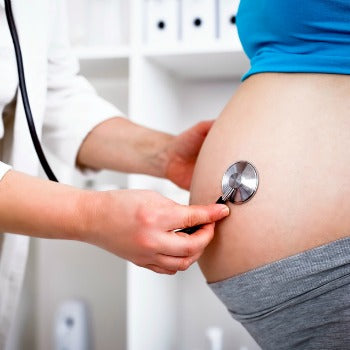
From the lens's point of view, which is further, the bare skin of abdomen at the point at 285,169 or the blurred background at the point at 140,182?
the blurred background at the point at 140,182

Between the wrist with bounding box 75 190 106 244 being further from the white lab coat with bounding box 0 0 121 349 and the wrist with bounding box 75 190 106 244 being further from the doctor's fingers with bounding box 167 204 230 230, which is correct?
the white lab coat with bounding box 0 0 121 349

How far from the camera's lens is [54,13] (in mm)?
1118

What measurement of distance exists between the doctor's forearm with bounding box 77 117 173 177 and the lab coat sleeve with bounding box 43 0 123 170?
2 cm

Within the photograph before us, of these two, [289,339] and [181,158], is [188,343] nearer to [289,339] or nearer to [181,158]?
[181,158]

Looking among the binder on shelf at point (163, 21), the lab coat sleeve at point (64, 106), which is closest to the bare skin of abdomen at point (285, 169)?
the lab coat sleeve at point (64, 106)

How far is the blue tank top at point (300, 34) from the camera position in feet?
2.43

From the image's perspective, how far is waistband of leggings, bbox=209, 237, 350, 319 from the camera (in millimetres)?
677

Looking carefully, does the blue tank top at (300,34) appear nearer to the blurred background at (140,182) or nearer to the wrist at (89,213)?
the wrist at (89,213)

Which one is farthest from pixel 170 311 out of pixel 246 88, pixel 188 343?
pixel 246 88

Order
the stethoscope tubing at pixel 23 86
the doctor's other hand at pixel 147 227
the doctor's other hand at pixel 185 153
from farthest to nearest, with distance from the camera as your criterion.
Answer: the doctor's other hand at pixel 185 153 < the stethoscope tubing at pixel 23 86 < the doctor's other hand at pixel 147 227

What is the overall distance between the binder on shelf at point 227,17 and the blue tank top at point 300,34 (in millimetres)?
716

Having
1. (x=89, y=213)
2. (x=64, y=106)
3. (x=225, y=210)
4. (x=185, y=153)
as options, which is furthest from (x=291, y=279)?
(x=64, y=106)

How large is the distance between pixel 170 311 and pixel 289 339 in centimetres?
112

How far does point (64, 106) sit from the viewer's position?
1.17 metres
